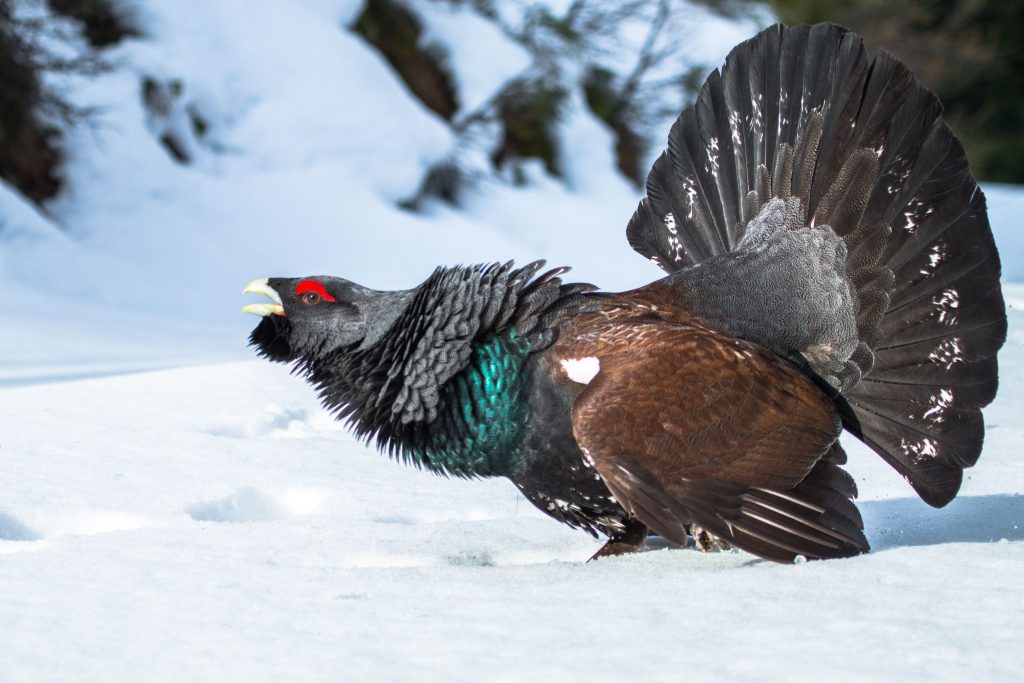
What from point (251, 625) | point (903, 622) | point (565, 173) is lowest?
point (251, 625)

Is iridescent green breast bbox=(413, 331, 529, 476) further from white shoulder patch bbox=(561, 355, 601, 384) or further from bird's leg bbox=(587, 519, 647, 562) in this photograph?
bird's leg bbox=(587, 519, 647, 562)

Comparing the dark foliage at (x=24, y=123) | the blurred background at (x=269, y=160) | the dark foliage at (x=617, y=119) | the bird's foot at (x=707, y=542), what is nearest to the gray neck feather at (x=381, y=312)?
the bird's foot at (x=707, y=542)

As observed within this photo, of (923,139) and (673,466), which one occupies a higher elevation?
(923,139)

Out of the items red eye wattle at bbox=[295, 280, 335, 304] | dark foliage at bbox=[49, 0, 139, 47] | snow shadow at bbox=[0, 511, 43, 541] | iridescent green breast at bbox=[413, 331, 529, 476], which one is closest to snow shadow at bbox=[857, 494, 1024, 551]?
iridescent green breast at bbox=[413, 331, 529, 476]

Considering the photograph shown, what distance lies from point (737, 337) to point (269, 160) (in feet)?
27.4

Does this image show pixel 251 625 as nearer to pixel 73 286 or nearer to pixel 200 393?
pixel 200 393

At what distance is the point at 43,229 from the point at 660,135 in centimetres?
966

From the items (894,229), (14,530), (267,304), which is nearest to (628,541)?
(267,304)

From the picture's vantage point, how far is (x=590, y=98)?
16.2m

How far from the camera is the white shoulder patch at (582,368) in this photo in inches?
132

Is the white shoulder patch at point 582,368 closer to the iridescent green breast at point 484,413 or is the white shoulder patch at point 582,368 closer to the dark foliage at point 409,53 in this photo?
the iridescent green breast at point 484,413

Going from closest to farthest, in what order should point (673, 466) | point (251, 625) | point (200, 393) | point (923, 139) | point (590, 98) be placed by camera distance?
point (251, 625) < point (673, 466) < point (923, 139) < point (200, 393) < point (590, 98)

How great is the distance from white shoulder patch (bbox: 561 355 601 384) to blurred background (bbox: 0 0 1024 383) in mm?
3208

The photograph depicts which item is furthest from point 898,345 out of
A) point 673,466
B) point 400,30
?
point 400,30
